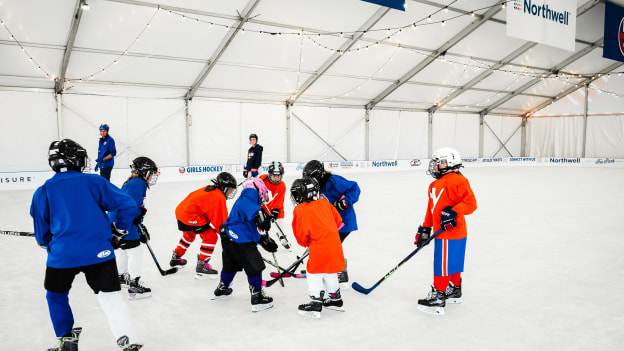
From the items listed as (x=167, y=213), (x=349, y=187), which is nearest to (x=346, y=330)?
(x=349, y=187)

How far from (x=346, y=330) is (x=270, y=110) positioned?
13.3 m

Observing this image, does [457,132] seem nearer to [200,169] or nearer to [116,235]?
[200,169]

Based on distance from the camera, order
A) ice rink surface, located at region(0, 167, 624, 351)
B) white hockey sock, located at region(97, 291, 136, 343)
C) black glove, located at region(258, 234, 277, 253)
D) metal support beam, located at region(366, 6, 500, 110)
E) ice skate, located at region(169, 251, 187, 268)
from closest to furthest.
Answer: white hockey sock, located at region(97, 291, 136, 343)
ice rink surface, located at region(0, 167, 624, 351)
black glove, located at region(258, 234, 277, 253)
ice skate, located at region(169, 251, 187, 268)
metal support beam, located at region(366, 6, 500, 110)

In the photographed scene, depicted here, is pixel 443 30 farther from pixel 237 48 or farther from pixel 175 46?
pixel 175 46

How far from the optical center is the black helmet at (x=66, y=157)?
2066mm

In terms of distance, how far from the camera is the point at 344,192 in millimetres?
3672

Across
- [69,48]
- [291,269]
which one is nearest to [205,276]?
[291,269]

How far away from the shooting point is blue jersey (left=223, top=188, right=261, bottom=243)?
3025 millimetres

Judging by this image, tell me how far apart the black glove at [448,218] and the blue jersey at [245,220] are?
1360 mm

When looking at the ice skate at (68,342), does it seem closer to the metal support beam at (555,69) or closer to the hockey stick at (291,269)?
the hockey stick at (291,269)

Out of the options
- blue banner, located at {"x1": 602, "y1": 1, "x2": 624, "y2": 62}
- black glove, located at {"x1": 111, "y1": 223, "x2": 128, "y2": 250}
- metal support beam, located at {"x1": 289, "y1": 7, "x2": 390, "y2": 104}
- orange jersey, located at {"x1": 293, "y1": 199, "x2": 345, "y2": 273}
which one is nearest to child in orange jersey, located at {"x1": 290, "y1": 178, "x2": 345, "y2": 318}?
orange jersey, located at {"x1": 293, "y1": 199, "x2": 345, "y2": 273}

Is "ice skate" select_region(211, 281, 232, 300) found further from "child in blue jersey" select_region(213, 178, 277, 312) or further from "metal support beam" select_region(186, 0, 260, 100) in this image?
"metal support beam" select_region(186, 0, 260, 100)

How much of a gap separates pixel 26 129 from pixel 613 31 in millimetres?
19256

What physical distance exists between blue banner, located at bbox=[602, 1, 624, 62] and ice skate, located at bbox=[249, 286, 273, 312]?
52.8ft
